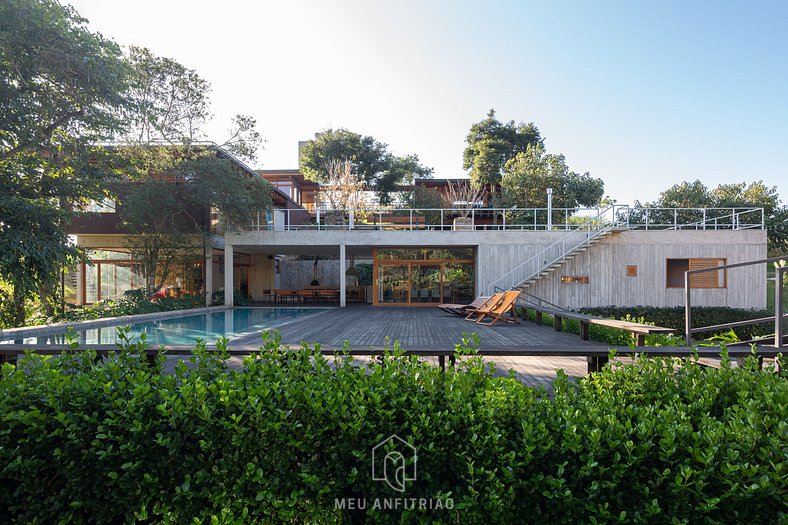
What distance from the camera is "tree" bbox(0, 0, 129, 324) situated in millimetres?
9383

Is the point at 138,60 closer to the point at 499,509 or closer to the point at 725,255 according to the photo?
the point at 499,509

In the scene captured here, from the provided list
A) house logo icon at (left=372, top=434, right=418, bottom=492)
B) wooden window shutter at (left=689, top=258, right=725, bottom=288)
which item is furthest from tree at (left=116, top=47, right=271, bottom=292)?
wooden window shutter at (left=689, top=258, right=725, bottom=288)

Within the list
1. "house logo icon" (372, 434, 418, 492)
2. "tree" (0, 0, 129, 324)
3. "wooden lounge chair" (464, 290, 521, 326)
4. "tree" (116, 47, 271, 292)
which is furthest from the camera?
"tree" (116, 47, 271, 292)

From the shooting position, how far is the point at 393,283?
1736 centimetres

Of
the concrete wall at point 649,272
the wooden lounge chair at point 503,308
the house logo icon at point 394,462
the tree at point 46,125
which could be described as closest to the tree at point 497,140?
the concrete wall at point 649,272

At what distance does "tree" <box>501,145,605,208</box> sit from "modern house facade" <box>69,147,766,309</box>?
6.63m

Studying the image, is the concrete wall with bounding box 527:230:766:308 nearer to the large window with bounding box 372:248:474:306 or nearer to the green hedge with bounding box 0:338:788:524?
the large window with bounding box 372:248:474:306

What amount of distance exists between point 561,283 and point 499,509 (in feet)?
49.9

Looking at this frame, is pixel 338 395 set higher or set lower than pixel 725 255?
lower

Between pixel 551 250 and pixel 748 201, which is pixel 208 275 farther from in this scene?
pixel 748 201

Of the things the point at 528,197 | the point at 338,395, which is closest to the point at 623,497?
the point at 338,395

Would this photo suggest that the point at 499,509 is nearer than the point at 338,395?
Yes

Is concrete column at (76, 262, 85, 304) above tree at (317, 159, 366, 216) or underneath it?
underneath

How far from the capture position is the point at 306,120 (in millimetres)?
30562
